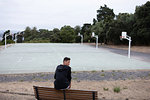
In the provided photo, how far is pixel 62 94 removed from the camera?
404cm

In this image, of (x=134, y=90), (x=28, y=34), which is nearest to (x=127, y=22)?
(x=134, y=90)

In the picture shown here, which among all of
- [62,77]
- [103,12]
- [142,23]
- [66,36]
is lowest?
[62,77]

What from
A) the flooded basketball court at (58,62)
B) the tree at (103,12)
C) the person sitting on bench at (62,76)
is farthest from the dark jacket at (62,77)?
the tree at (103,12)

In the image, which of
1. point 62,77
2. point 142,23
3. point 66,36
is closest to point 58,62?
point 62,77

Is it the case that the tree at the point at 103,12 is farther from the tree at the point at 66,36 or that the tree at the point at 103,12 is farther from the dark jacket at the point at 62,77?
the dark jacket at the point at 62,77

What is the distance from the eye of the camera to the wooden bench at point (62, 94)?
3763 mm

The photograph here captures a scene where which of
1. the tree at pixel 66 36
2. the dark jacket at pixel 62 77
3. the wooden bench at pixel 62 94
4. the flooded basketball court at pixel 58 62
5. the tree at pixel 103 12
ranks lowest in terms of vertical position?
the flooded basketball court at pixel 58 62

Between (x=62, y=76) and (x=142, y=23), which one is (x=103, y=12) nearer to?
(x=142, y=23)

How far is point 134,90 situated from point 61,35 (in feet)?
200

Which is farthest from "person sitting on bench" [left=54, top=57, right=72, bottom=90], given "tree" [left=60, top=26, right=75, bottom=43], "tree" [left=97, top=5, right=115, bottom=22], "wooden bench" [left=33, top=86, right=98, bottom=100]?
"tree" [left=60, top=26, right=75, bottom=43]

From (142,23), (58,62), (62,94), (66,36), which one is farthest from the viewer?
(66,36)

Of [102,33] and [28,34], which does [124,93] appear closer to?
[102,33]

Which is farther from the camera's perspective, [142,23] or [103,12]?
[103,12]

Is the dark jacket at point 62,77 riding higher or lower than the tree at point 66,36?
lower
